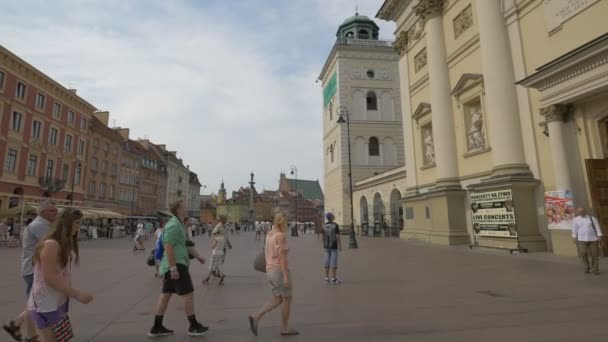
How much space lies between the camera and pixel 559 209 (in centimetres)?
1288

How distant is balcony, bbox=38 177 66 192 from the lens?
35531mm

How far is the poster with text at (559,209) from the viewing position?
Result: 1259 cm

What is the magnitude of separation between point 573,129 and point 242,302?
43.5ft

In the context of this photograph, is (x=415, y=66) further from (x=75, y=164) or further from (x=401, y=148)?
(x=75, y=164)

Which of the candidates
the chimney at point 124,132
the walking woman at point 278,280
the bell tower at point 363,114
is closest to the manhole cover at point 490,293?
the walking woman at point 278,280

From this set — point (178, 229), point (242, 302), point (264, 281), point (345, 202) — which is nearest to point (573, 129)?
point (264, 281)

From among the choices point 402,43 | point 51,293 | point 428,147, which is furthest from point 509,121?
point 51,293

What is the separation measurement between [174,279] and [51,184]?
129 ft

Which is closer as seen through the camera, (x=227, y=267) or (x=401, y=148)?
(x=227, y=267)

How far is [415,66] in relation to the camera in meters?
24.4

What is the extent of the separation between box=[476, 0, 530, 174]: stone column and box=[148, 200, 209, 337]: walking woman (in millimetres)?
14531

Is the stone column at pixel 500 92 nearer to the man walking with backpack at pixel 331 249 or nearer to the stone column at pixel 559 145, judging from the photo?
the stone column at pixel 559 145

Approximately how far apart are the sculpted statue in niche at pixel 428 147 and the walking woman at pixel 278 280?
18.8 m

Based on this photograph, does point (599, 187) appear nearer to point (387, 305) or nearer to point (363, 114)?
point (387, 305)
